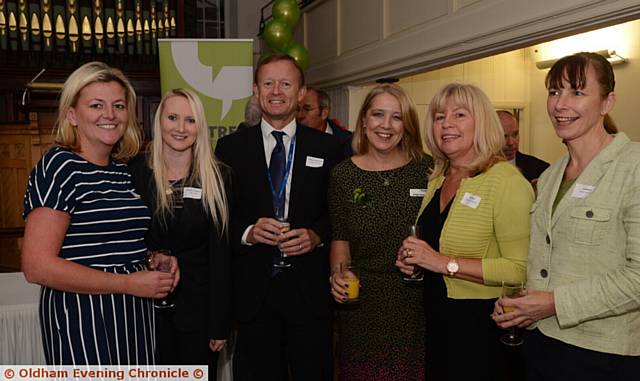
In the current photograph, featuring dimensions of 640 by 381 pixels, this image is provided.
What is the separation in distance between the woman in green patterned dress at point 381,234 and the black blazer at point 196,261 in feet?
1.59

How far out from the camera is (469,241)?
2.02 metres

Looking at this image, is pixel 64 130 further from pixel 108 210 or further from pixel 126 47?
pixel 126 47

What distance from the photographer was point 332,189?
8.16 ft

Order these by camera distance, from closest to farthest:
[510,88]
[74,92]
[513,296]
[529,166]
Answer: [513,296]
[74,92]
[529,166]
[510,88]

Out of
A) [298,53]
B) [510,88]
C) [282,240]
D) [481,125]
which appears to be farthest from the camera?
[510,88]

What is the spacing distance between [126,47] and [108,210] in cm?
494

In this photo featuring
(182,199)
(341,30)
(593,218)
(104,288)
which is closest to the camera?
(593,218)

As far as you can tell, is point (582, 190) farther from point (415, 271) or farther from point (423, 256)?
point (415, 271)

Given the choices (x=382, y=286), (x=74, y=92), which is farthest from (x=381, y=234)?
(x=74, y=92)

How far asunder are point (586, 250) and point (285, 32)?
568cm

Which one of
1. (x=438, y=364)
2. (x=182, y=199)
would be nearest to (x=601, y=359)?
(x=438, y=364)

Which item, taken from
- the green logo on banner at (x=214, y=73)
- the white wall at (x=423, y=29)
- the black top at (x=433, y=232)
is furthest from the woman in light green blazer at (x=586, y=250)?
the green logo on banner at (x=214, y=73)

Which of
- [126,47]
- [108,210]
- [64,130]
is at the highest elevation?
[126,47]

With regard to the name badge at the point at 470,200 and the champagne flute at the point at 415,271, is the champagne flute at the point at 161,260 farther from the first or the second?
the name badge at the point at 470,200
